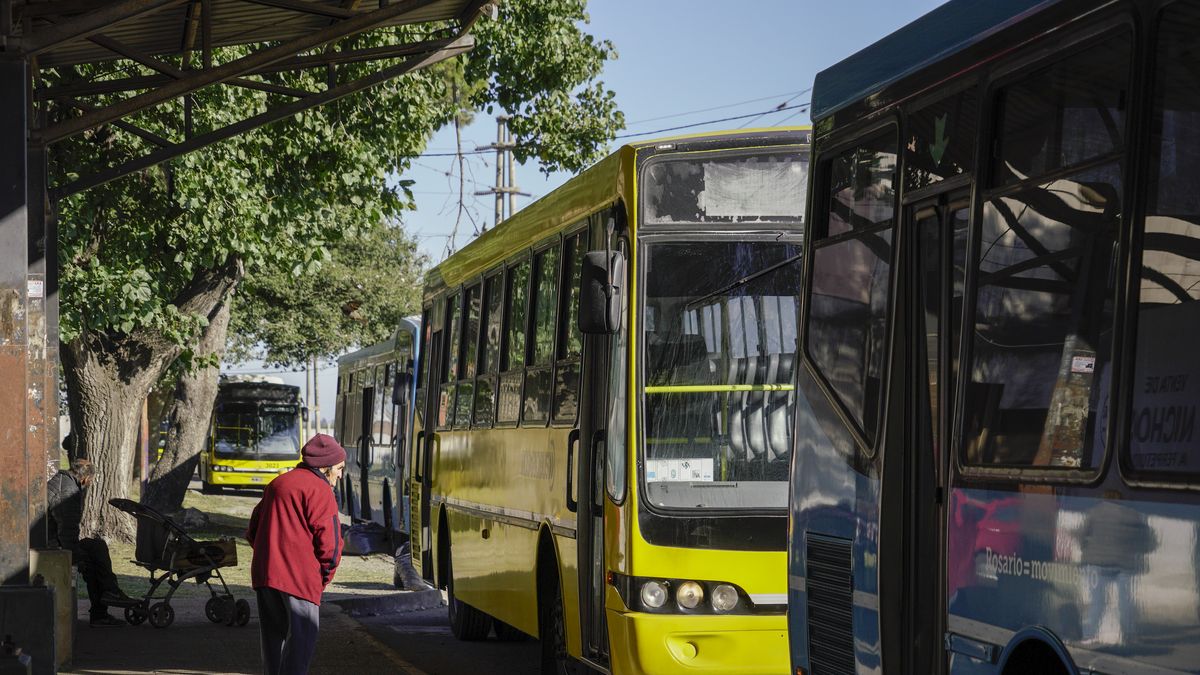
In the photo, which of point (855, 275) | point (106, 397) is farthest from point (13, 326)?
point (106, 397)

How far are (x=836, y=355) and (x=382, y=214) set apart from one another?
16.4 metres

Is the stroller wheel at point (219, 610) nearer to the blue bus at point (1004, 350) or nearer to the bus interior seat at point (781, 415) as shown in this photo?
the bus interior seat at point (781, 415)

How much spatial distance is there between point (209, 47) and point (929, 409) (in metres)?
7.84

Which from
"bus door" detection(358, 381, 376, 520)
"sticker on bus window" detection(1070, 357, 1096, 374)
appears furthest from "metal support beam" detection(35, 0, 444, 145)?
"bus door" detection(358, 381, 376, 520)

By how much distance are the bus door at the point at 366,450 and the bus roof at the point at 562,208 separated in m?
15.6

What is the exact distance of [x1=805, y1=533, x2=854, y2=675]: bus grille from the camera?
6.62m

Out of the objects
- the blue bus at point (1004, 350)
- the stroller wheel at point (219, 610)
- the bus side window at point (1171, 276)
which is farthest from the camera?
the stroller wheel at point (219, 610)

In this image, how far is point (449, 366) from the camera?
47.7 feet

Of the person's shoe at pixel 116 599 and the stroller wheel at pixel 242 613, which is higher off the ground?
the person's shoe at pixel 116 599

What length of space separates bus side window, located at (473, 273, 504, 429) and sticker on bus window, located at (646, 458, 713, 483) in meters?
3.64

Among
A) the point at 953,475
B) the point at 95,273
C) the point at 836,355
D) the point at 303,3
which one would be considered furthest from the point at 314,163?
the point at 953,475

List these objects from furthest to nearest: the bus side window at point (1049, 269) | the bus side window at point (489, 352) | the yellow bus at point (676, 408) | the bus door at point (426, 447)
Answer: the bus door at point (426, 447) → the bus side window at point (489, 352) → the yellow bus at point (676, 408) → the bus side window at point (1049, 269)

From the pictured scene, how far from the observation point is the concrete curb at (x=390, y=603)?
1792 cm

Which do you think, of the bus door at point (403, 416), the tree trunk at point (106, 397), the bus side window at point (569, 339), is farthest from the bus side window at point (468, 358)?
the tree trunk at point (106, 397)
